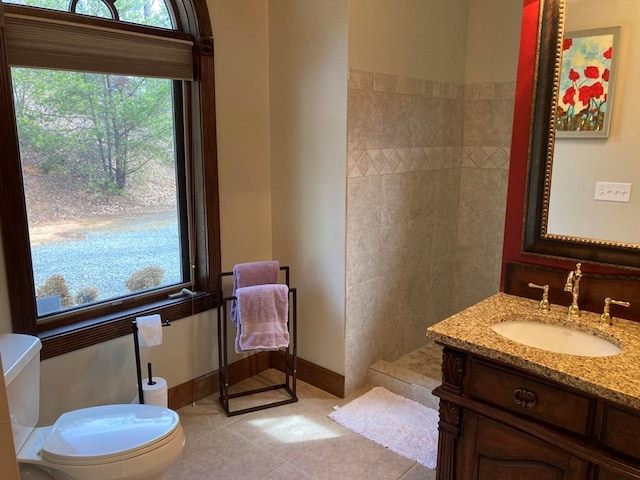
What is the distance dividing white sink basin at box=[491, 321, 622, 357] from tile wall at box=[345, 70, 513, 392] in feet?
3.36

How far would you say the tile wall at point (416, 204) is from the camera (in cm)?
264

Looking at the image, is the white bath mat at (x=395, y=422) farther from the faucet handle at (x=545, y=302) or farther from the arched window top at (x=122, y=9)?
the arched window top at (x=122, y=9)

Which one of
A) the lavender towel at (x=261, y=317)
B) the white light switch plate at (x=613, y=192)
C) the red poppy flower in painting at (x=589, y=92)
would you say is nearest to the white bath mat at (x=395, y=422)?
the lavender towel at (x=261, y=317)

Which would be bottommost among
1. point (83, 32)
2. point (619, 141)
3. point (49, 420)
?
point (49, 420)

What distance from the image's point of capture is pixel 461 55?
311 cm

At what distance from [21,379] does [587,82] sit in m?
2.23

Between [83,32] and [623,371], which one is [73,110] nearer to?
[83,32]

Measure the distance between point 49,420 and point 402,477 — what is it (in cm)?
155

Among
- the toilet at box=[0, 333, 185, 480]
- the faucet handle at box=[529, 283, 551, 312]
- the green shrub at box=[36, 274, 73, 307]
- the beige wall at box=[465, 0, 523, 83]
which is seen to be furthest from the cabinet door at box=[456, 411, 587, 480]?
the beige wall at box=[465, 0, 523, 83]

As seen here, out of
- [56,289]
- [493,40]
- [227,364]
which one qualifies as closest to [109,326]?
[56,289]

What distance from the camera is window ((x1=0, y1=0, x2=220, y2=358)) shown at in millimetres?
2027

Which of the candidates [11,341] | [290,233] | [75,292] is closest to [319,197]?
[290,233]

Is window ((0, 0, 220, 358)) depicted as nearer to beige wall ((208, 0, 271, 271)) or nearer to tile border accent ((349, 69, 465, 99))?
beige wall ((208, 0, 271, 271))

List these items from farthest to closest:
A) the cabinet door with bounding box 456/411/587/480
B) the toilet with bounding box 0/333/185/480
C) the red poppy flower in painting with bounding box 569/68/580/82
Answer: the red poppy flower in painting with bounding box 569/68/580/82 < the toilet with bounding box 0/333/185/480 < the cabinet door with bounding box 456/411/587/480
